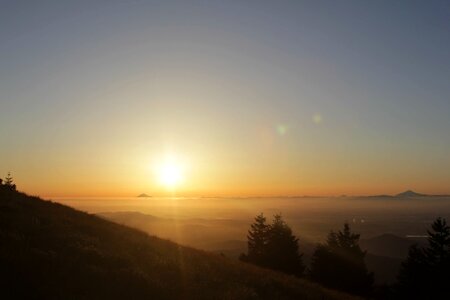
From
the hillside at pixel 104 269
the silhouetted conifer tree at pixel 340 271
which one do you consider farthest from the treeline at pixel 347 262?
the hillside at pixel 104 269

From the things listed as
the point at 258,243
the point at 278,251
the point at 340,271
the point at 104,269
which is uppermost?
the point at 104,269

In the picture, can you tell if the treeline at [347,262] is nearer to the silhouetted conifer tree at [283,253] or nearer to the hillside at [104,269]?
the silhouetted conifer tree at [283,253]

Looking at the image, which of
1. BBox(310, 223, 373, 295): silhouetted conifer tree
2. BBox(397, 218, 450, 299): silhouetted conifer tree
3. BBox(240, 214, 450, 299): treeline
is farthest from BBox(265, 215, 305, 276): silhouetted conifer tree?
BBox(397, 218, 450, 299): silhouetted conifer tree

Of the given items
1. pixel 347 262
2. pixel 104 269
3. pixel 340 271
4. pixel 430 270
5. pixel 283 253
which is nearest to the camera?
pixel 104 269

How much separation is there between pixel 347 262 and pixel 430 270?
12.1 metres

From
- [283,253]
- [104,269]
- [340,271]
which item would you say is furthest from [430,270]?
[104,269]

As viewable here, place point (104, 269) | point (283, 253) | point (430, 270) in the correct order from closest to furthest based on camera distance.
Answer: point (104, 269) < point (283, 253) < point (430, 270)

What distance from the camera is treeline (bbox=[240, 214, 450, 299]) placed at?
43938 mm

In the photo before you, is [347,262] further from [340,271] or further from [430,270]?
[430,270]

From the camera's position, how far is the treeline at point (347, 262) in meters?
43.9

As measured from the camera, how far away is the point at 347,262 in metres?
46.2

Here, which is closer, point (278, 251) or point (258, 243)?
point (278, 251)

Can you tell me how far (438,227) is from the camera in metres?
55.4

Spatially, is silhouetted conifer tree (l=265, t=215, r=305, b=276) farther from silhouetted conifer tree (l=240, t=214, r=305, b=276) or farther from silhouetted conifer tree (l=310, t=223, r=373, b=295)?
silhouetted conifer tree (l=310, t=223, r=373, b=295)
